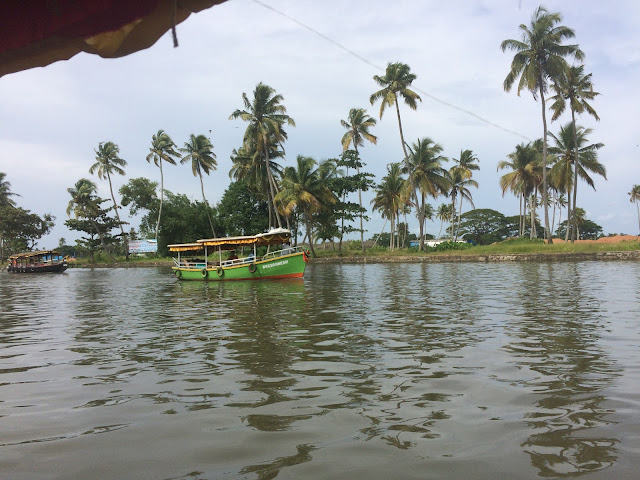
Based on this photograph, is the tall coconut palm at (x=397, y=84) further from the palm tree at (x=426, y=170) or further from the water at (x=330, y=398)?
the water at (x=330, y=398)

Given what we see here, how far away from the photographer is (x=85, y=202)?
2594 inches

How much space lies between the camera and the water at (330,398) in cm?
348

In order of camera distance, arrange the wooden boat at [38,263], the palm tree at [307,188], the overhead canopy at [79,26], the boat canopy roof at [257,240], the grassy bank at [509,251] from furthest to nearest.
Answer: the wooden boat at [38,263], the palm tree at [307,188], the grassy bank at [509,251], the boat canopy roof at [257,240], the overhead canopy at [79,26]

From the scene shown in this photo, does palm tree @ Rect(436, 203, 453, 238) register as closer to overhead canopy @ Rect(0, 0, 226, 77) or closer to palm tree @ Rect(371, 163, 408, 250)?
palm tree @ Rect(371, 163, 408, 250)

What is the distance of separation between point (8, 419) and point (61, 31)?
4.24m

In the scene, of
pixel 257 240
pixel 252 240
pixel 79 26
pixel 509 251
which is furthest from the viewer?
pixel 509 251

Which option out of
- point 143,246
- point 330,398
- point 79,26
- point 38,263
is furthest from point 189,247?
point 143,246

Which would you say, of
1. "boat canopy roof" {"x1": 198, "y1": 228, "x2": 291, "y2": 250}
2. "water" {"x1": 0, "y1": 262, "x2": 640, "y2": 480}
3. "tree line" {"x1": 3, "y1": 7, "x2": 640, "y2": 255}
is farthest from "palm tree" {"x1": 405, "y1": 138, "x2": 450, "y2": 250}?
"water" {"x1": 0, "y1": 262, "x2": 640, "y2": 480}

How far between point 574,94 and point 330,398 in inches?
1868

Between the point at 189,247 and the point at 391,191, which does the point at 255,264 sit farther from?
the point at 391,191

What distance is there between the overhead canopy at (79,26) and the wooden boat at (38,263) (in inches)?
2161

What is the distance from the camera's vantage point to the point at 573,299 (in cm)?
1293

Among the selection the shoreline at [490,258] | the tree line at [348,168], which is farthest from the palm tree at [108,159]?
the shoreline at [490,258]

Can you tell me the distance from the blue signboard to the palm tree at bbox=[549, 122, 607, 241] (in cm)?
5953
